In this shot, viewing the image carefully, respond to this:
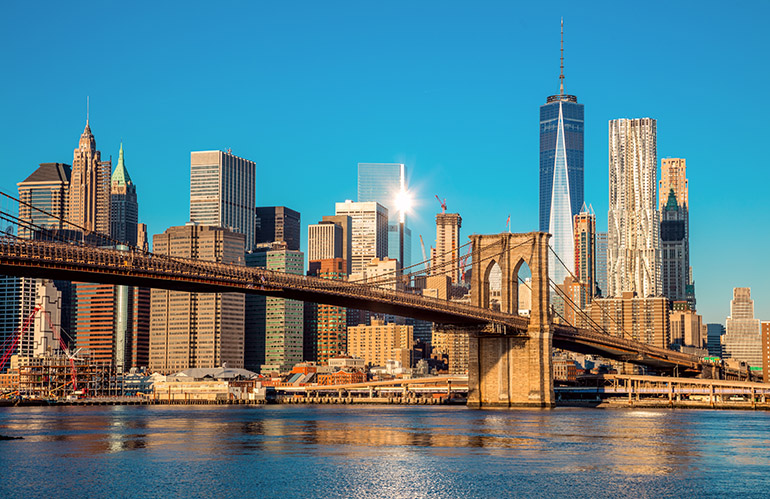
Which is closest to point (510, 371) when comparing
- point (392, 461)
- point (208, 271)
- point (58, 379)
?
point (208, 271)

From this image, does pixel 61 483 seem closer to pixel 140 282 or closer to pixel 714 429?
pixel 140 282

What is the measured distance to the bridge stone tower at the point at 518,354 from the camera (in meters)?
91.2

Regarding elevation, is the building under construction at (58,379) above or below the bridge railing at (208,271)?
below

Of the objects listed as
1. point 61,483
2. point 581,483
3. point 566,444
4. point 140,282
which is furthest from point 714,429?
point 61,483

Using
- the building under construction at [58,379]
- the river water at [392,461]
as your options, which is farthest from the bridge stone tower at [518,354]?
the building under construction at [58,379]

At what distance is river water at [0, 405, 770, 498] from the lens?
39.0 meters

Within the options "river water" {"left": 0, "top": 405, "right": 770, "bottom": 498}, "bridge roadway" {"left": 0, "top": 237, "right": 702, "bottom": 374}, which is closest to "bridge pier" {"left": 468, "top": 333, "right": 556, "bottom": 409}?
"bridge roadway" {"left": 0, "top": 237, "right": 702, "bottom": 374}

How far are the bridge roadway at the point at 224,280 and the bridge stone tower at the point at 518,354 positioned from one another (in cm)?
155

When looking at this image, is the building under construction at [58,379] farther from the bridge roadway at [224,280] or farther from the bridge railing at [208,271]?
the bridge railing at [208,271]

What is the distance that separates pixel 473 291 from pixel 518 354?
9.01 meters

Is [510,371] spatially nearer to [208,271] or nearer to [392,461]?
[208,271]

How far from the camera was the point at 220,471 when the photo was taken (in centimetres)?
4344

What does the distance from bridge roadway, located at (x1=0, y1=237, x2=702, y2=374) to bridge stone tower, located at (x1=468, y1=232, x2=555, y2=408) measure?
1.55 meters

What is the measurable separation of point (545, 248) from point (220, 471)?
5792 centimetres
